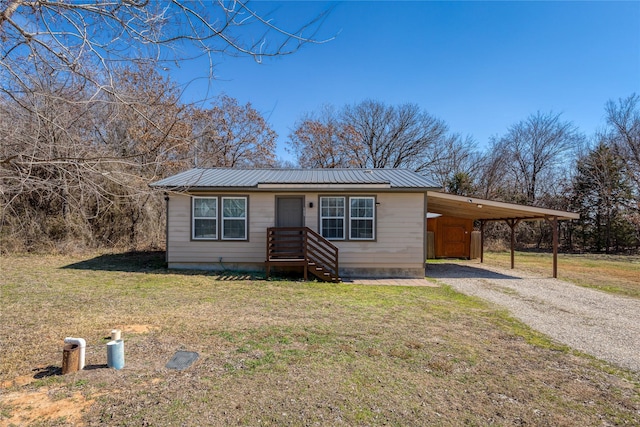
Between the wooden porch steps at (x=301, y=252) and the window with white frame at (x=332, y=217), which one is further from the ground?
the window with white frame at (x=332, y=217)

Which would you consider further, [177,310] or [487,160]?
[487,160]

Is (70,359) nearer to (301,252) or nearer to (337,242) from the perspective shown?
(301,252)

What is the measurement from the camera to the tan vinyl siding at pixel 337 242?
30.4 feet

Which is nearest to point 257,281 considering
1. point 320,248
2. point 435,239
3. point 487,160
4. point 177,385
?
point 320,248

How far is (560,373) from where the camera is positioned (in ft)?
11.0

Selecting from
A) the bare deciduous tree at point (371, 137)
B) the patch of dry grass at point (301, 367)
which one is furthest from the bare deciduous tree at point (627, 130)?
the patch of dry grass at point (301, 367)

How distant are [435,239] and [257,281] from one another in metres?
9.77

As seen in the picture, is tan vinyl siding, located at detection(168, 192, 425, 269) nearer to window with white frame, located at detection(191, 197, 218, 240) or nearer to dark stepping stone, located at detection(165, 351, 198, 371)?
window with white frame, located at detection(191, 197, 218, 240)

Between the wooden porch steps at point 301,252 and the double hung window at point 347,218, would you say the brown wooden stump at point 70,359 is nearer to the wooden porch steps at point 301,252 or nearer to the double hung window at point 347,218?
the wooden porch steps at point 301,252

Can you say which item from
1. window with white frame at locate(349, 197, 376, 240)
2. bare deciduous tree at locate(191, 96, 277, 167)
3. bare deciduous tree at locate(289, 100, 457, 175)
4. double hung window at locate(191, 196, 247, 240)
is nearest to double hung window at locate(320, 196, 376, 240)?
window with white frame at locate(349, 197, 376, 240)

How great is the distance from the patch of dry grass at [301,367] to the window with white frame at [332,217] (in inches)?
133

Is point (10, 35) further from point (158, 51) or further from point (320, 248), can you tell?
point (320, 248)

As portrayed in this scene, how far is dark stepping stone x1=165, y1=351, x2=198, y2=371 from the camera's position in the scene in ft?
10.6

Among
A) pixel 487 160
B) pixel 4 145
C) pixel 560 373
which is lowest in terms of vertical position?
pixel 560 373
